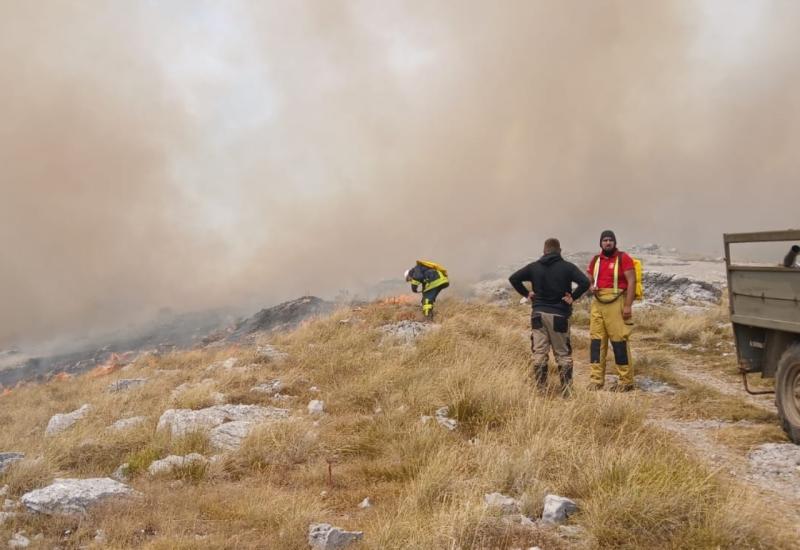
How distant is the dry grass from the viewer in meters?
2.98

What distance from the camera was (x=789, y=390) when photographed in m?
4.87

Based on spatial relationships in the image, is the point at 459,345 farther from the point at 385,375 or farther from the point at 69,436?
the point at 69,436

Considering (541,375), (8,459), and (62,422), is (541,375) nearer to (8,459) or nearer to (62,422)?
(8,459)

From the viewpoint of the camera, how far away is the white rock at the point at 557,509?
319 cm

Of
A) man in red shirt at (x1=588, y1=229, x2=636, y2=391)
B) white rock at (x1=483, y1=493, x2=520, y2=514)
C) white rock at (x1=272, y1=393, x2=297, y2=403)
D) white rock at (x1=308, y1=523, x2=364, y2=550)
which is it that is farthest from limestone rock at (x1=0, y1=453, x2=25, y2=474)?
man in red shirt at (x1=588, y1=229, x2=636, y2=391)

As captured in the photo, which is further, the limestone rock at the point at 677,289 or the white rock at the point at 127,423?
the limestone rock at the point at 677,289

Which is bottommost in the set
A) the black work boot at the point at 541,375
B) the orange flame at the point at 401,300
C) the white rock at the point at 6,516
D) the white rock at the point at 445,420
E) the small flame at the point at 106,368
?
the small flame at the point at 106,368

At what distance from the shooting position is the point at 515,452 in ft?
13.4

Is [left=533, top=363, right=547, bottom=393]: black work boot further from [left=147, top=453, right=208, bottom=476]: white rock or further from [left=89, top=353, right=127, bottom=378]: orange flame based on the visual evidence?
[left=89, top=353, right=127, bottom=378]: orange flame

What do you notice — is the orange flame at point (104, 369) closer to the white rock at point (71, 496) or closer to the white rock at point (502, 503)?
the white rock at point (71, 496)

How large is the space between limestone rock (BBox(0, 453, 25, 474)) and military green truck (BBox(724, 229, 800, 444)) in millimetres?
6986

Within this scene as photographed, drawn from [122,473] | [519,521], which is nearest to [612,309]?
[519,521]

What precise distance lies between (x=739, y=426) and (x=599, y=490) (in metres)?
2.98

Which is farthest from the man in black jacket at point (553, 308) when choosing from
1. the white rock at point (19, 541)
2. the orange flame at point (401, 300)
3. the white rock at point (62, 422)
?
the orange flame at point (401, 300)
